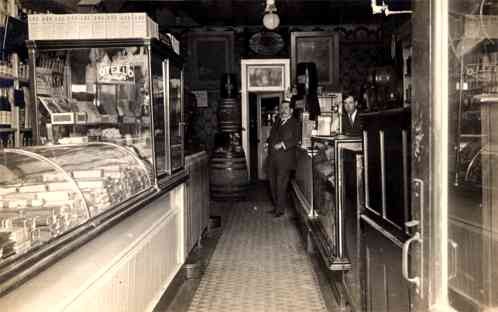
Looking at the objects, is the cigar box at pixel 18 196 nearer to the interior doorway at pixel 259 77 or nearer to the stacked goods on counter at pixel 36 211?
the stacked goods on counter at pixel 36 211

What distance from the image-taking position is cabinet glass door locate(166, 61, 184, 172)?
478 cm

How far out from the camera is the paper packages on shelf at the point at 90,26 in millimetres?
3918

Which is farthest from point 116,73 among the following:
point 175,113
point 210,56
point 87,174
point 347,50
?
point 347,50

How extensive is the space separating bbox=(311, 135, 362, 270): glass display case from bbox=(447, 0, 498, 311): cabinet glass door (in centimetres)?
222

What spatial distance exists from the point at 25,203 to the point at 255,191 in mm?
9885

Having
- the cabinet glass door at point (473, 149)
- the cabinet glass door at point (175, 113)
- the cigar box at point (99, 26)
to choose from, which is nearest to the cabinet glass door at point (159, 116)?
the cabinet glass door at point (175, 113)

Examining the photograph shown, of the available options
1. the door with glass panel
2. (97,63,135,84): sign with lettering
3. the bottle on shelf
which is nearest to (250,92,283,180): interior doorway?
the bottle on shelf

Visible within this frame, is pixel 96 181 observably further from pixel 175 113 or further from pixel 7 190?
pixel 175 113

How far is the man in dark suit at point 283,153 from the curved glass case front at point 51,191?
5331 mm

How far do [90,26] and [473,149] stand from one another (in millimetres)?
3061

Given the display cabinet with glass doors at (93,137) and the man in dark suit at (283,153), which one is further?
A: the man in dark suit at (283,153)

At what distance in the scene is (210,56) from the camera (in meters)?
13.3

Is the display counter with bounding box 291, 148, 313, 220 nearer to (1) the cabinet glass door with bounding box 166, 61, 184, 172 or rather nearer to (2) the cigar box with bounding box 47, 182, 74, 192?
(1) the cabinet glass door with bounding box 166, 61, 184, 172

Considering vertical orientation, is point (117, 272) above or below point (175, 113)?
below
